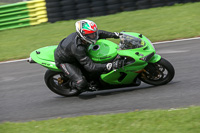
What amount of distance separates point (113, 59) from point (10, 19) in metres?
9.75

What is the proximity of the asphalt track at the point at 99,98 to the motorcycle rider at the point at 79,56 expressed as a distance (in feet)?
1.64

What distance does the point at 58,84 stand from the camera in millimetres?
6965

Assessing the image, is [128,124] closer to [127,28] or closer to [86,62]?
[86,62]

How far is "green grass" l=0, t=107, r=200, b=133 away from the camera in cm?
444

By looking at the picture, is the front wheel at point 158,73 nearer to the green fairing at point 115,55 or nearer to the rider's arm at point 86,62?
the green fairing at point 115,55

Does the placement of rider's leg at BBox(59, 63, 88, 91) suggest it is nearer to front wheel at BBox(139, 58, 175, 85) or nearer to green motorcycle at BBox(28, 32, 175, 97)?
green motorcycle at BBox(28, 32, 175, 97)

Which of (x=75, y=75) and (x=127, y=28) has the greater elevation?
(x=75, y=75)

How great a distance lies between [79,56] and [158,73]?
5.29 feet

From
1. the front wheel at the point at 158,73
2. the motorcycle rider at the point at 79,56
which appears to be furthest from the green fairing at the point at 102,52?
the front wheel at the point at 158,73

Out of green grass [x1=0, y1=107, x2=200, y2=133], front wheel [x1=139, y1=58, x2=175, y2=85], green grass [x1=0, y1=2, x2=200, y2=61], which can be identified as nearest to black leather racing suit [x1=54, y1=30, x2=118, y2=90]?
front wheel [x1=139, y1=58, x2=175, y2=85]

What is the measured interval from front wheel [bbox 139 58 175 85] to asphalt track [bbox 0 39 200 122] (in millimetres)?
153

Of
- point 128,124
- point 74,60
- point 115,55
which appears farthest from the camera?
point 74,60

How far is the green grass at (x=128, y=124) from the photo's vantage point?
175 inches

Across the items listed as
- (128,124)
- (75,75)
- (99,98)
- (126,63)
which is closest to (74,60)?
(75,75)
